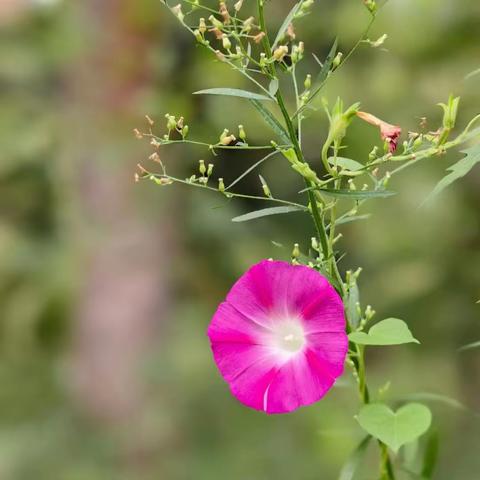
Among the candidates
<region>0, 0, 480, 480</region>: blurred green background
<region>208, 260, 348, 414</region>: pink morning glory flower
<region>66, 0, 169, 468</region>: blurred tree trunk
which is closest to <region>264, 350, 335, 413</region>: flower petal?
<region>208, 260, 348, 414</region>: pink morning glory flower

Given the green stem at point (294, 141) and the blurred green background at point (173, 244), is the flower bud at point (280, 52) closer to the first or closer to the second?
the green stem at point (294, 141)

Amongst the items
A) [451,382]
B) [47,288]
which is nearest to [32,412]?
[47,288]

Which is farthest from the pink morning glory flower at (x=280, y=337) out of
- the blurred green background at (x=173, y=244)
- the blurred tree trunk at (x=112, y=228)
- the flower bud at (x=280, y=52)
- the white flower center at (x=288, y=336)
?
the blurred tree trunk at (x=112, y=228)

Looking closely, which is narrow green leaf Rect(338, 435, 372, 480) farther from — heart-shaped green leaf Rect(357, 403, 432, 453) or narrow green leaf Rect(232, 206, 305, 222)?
narrow green leaf Rect(232, 206, 305, 222)

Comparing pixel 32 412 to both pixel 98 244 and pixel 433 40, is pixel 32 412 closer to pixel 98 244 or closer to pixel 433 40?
pixel 98 244

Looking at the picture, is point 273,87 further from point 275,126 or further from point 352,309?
point 352,309

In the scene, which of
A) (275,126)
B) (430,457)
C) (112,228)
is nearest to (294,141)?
(275,126)

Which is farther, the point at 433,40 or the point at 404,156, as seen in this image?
the point at 433,40
